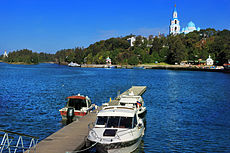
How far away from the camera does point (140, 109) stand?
3164 centimetres

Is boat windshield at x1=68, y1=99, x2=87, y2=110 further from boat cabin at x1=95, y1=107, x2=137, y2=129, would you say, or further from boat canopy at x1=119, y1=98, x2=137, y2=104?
boat cabin at x1=95, y1=107, x2=137, y2=129

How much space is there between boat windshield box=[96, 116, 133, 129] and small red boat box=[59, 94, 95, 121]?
10831mm

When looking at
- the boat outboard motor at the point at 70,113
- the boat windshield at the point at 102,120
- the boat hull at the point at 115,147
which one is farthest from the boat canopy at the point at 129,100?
the boat hull at the point at 115,147

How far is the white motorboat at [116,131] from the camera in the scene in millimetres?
17859

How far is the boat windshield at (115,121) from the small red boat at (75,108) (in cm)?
1083

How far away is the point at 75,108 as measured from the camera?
108 feet

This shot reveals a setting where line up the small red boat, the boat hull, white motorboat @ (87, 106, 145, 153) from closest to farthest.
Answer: the boat hull < white motorboat @ (87, 106, 145, 153) < the small red boat

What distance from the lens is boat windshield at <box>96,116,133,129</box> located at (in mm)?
19933

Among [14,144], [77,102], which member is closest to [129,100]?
[77,102]

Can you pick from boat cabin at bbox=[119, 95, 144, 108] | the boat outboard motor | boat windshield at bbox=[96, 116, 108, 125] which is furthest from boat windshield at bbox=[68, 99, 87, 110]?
boat windshield at bbox=[96, 116, 108, 125]

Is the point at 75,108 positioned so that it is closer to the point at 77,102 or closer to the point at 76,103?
the point at 76,103

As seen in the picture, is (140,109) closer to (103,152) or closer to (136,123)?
(136,123)

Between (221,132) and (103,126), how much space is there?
15471 millimetres

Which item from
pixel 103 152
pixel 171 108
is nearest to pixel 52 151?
pixel 103 152
